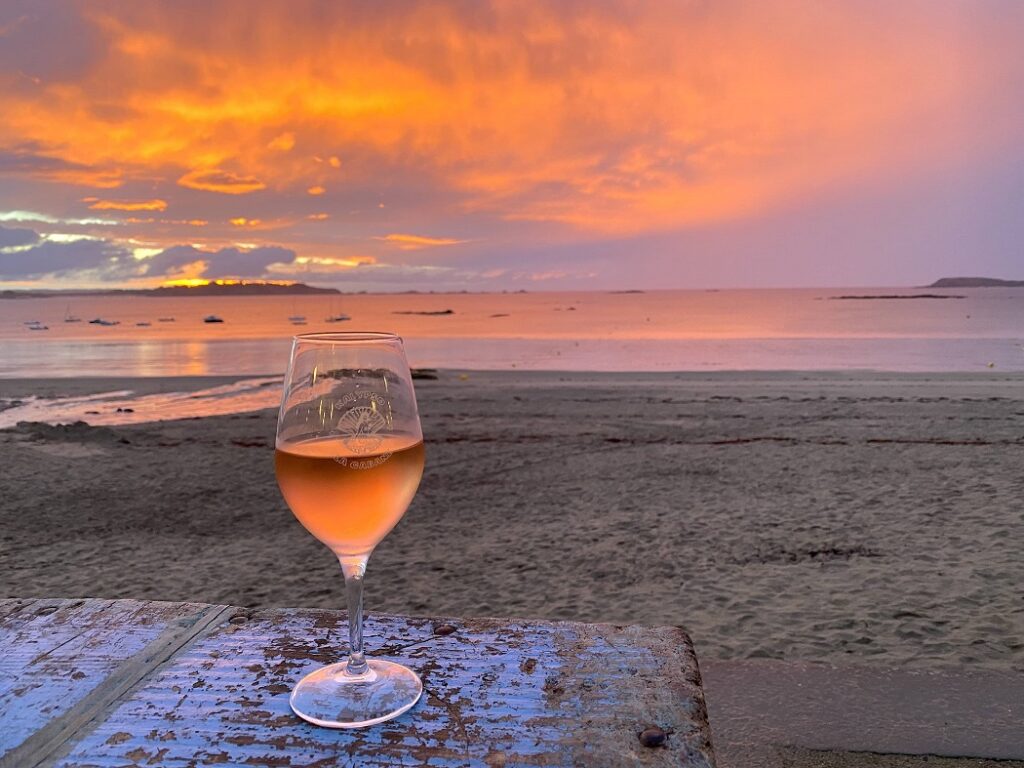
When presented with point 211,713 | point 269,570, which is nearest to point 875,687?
point 211,713

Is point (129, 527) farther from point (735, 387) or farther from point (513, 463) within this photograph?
point (735, 387)

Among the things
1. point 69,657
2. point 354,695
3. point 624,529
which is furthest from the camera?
point 624,529

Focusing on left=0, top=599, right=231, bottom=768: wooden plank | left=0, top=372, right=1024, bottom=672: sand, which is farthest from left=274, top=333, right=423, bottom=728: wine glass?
left=0, top=372, right=1024, bottom=672: sand

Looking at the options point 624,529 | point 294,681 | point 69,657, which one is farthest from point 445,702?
point 624,529

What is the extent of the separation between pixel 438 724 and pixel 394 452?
345 millimetres

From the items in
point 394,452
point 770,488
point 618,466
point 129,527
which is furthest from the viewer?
point 618,466

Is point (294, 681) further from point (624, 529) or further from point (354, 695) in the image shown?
point (624, 529)

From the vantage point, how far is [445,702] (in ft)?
3.34

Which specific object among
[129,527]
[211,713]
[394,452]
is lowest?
[129,527]

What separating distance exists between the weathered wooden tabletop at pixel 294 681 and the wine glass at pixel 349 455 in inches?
3.2

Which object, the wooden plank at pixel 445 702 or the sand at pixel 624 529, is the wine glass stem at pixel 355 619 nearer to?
the wooden plank at pixel 445 702

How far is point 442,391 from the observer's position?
18.7 metres

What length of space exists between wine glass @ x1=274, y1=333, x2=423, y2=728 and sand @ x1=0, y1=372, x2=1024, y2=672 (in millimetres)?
3451

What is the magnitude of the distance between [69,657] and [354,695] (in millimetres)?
453
